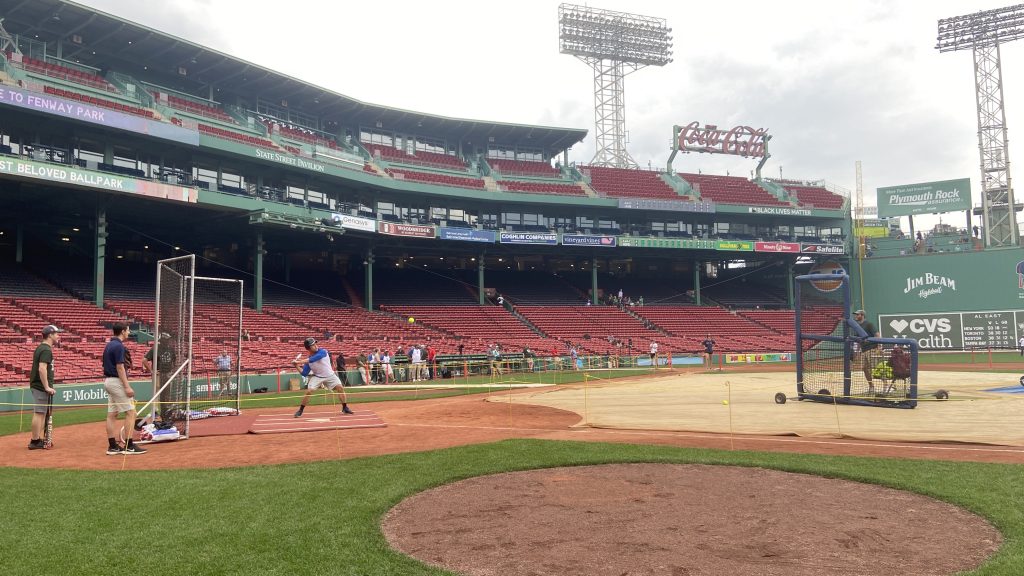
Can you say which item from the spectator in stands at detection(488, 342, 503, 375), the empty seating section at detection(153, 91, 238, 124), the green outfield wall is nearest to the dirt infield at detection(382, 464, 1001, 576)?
the spectator in stands at detection(488, 342, 503, 375)

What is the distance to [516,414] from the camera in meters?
15.0

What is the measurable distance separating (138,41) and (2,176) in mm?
15927

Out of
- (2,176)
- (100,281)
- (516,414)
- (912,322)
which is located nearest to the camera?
(516,414)

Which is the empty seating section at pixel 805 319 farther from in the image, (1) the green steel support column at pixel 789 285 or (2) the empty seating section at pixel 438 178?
(2) the empty seating section at pixel 438 178

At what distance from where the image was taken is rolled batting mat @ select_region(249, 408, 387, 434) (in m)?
12.5

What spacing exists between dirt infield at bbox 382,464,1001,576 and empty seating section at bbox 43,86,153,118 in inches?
1212

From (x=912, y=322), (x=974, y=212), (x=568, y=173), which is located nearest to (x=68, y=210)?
(x=568, y=173)

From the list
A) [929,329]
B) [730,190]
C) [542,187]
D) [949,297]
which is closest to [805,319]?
[929,329]

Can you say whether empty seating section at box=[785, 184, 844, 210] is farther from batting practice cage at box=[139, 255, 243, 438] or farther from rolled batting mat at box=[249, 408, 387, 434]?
batting practice cage at box=[139, 255, 243, 438]

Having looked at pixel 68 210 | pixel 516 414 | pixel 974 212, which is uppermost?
pixel 974 212

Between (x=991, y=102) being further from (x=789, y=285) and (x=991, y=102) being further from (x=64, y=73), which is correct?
(x=64, y=73)

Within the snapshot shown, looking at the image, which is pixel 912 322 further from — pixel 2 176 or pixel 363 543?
pixel 2 176

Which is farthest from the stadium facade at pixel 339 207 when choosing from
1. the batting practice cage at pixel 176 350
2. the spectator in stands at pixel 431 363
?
the batting practice cage at pixel 176 350

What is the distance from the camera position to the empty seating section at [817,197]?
57.9 metres
